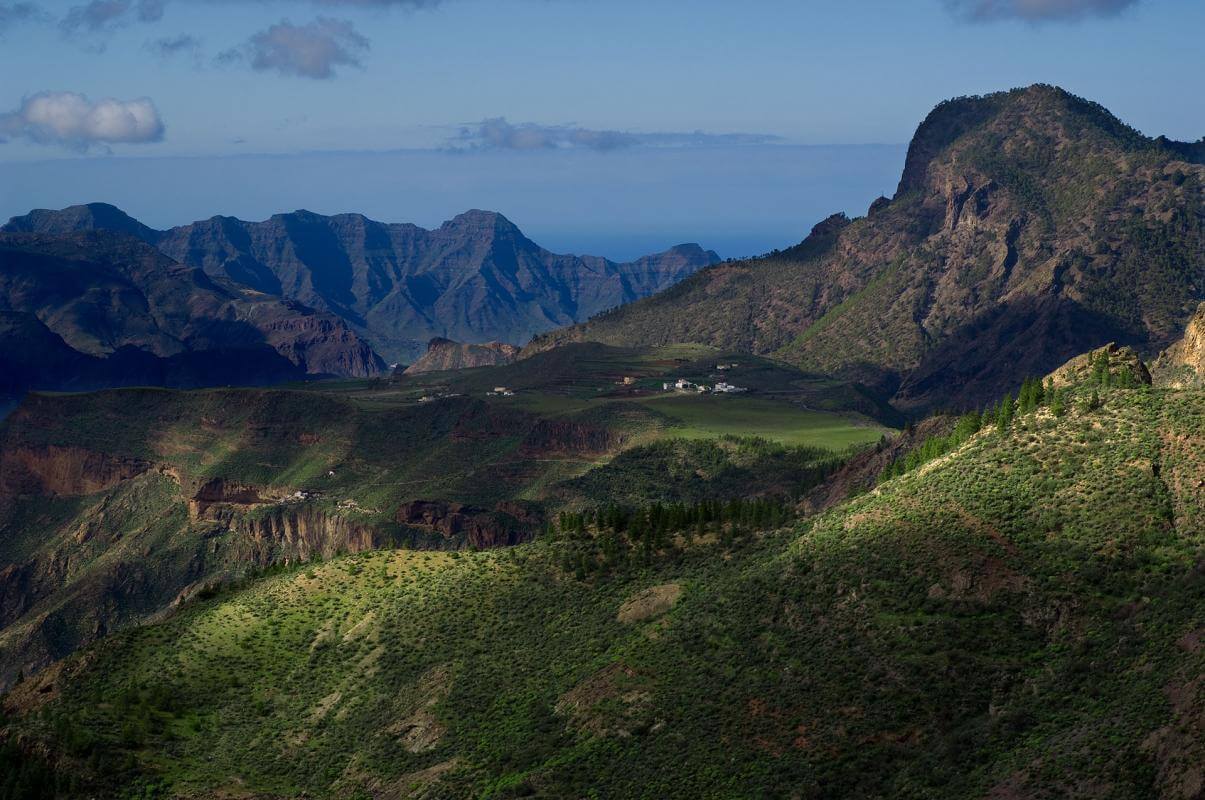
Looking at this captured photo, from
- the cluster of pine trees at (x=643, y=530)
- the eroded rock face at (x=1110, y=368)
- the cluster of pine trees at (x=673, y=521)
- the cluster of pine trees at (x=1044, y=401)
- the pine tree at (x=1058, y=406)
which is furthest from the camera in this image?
the cluster of pine trees at (x=673, y=521)

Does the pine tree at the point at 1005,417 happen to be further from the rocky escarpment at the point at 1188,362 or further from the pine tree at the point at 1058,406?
the rocky escarpment at the point at 1188,362

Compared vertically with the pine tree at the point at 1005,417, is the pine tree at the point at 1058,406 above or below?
above

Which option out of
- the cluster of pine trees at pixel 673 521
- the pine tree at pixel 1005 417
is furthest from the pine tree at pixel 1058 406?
the cluster of pine trees at pixel 673 521

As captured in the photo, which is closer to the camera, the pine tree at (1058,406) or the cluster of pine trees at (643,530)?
the pine tree at (1058,406)

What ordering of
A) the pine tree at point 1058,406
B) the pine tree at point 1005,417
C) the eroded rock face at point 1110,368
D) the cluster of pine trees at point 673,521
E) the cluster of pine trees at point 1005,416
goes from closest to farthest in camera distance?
the pine tree at point 1058,406 < the pine tree at point 1005,417 < the cluster of pine trees at point 1005,416 < the eroded rock face at point 1110,368 < the cluster of pine trees at point 673,521

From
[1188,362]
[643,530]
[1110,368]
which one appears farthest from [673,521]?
[1188,362]

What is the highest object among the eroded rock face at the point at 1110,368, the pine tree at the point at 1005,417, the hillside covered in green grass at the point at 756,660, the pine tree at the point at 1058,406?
the eroded rock face at the point at 1110,368

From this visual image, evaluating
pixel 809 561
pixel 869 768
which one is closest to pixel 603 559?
pixel 809 561

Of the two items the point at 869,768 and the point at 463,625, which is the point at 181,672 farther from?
the point at 869,768
